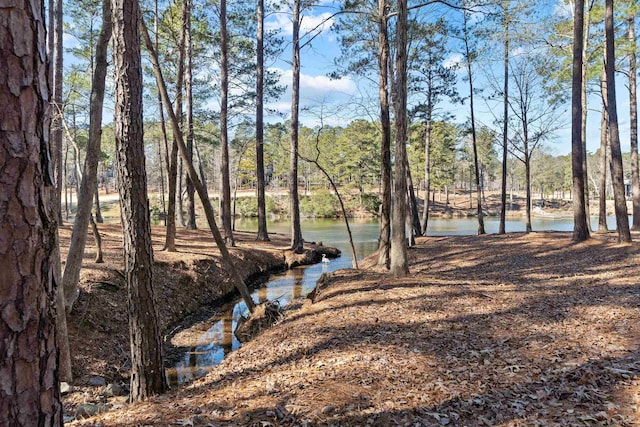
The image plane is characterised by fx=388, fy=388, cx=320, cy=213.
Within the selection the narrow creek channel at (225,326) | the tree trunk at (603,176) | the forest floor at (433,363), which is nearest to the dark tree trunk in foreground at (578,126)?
the tree trunk at (603,176)

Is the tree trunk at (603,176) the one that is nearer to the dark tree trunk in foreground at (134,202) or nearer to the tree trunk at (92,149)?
the dark tree trunk in foreground at (134,202)

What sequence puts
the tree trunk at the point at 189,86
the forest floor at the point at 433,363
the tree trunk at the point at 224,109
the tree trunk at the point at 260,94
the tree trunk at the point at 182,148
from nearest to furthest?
the forest floor at the point at 433,363 → the tree trunk at the point at 182,148 → the tree trunk at the point at 189,86 → the tree trunk at the point at 224,109 → the tree trunk at the point at 260,94

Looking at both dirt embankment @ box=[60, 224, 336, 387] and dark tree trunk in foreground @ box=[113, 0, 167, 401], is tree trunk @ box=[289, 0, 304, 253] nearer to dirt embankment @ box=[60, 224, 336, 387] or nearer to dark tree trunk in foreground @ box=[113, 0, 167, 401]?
dirt embankment @ box=[60, 224, 336, 387]

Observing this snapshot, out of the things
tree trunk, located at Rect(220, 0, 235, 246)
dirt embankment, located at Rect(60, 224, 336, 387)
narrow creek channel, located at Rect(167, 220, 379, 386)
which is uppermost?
tree trunk, located at Rect(220, 0, 235, 246)

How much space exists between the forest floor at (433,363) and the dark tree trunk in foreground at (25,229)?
200 centimetres

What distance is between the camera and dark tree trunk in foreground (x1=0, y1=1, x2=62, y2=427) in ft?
4.09

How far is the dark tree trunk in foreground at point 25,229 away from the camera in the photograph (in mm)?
1245

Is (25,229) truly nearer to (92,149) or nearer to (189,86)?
(92,149)

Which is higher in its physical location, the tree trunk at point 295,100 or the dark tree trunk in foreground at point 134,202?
the tree trunk at point 295,100

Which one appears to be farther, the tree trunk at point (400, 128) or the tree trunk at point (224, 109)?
the tree trunk at point (224, 109)

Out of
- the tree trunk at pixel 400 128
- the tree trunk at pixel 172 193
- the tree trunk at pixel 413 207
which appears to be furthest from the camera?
the tree trunk at pixel 413 207

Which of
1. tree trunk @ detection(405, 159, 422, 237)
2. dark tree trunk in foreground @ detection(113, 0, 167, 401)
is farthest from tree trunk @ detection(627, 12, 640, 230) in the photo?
dark tree trunk in foreground @ detection(113, 0, 167, 401)

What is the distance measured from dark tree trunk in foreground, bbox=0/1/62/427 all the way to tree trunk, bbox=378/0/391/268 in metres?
7.86

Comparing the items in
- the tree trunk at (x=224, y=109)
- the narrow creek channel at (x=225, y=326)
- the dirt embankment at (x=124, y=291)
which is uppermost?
the tree trunk at (x=224, y=109)
